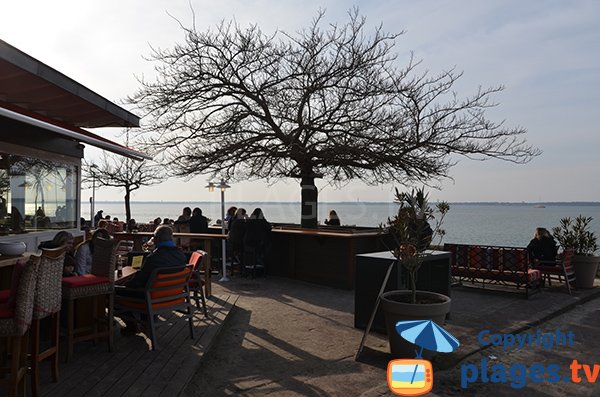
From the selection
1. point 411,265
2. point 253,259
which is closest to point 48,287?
point 411,265

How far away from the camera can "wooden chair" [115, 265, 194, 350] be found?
4.75 m

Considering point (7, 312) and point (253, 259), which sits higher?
point (7, 312)

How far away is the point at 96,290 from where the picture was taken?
4.48 metres

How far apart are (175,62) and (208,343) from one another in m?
7.78

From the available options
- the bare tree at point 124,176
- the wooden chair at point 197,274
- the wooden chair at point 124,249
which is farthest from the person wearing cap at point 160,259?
the bare tree at point 124,176

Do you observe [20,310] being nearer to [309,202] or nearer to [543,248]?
[543,248]

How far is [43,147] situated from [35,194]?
760mm

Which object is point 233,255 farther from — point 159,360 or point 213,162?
point 159,360

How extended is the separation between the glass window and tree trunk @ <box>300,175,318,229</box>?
227 inches

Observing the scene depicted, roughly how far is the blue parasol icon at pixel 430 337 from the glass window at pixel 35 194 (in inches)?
226

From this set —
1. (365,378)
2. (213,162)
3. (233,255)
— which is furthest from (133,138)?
(365,378)

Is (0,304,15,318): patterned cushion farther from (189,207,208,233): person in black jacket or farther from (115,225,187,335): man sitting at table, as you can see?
(189,207,208,233): person in black jacket

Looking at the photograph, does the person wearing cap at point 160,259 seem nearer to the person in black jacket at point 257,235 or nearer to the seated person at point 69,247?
the seated person at point 69,247

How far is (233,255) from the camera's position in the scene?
11.0m
